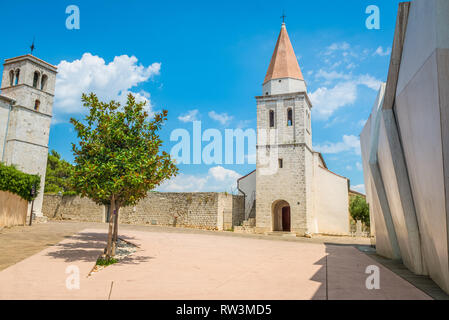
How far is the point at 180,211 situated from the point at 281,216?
796cm

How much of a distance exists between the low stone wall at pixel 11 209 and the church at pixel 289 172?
549 inches

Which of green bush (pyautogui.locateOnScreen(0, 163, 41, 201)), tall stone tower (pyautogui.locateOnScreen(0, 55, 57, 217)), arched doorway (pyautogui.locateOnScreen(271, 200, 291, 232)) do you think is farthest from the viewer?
arched doorway (pyautogui.locateOnScreen(271, 200, 291, 232))

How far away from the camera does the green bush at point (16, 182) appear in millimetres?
14787

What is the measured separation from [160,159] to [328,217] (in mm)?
19544

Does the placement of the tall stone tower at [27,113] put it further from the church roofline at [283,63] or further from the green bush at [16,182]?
the church roofline at [283,63]

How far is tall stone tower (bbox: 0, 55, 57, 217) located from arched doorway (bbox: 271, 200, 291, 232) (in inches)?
678

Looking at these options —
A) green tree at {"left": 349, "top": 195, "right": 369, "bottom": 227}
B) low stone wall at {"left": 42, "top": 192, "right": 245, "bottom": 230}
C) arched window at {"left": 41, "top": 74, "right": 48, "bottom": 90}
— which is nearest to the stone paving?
low stone wall at {"left": 42, "top": 192, "right": 245, "bottom": 230}

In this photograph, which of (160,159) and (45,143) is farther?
(45,143)

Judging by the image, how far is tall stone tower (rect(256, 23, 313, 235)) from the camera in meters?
23.1

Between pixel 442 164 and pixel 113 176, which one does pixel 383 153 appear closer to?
pixel 442 164

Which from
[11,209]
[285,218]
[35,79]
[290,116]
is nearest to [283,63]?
[290,116]

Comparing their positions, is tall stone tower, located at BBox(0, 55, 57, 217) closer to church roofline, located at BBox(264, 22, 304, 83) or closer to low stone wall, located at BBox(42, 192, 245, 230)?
low stone wall, located at BBox(42, 192, 245, 230)

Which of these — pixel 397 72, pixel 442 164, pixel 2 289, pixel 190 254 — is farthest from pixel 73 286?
pixel 397 72

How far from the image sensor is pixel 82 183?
788 centimetres
